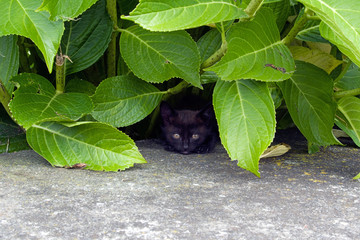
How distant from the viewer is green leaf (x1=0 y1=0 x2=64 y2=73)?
138 cm

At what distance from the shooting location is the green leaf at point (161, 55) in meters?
1.72

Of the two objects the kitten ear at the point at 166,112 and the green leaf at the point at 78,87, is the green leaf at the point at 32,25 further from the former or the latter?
the kitten ear at the point at 166,112

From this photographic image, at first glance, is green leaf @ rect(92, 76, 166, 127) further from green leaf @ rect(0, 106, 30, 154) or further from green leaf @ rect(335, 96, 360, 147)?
green leaf @ rect(335, 96, 360, 147)

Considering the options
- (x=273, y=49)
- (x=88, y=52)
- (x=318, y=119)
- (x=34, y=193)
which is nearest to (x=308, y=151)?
(x=318, y=119)

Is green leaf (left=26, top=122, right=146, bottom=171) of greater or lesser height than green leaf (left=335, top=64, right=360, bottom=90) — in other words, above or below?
below

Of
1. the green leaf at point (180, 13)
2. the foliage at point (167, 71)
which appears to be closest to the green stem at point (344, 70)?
the foliage at point (167, 71)

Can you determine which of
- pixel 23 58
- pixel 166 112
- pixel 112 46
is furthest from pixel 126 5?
pixel 166 112

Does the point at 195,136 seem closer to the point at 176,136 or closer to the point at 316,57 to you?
the point at 176,136

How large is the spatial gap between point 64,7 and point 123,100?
568 mm

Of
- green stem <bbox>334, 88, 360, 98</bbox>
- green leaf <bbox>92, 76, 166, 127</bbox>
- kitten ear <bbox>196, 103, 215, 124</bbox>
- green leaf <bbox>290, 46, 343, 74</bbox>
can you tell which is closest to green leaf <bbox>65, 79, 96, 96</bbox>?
green leaf <bbox>92, 76, 166, 127</bbox>

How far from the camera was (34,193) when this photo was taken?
1429mm

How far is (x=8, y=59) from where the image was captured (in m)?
1.81

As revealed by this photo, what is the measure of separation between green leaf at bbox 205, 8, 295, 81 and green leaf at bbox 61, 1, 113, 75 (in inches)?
21.4

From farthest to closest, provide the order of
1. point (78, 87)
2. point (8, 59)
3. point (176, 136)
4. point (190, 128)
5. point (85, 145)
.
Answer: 1. point (190, 128)
2. point (176, 136)
3. point (78, 87)
4. point (8, 59)
5. point (85, 145)
